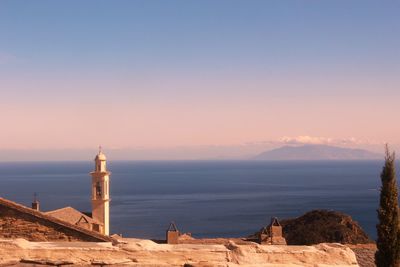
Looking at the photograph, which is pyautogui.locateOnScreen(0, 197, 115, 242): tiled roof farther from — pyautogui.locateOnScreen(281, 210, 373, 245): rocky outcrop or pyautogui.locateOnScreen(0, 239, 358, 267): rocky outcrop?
pyautogui.locateOnScreen(281, 210, 373, 245): rocky outcrop

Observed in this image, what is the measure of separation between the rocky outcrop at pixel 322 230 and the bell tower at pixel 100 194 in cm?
2110

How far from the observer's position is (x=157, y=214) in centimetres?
10506

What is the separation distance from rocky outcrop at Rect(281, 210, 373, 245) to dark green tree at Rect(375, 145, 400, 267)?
117 ft

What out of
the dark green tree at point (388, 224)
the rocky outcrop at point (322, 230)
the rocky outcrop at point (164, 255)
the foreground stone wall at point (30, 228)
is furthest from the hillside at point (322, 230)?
the rocky outcrop at point (164, 255)

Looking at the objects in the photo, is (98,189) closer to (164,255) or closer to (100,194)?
(100,194)

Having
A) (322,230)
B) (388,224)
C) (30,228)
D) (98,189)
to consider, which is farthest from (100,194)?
(322,230)

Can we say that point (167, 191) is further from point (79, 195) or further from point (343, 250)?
point (343, 250)

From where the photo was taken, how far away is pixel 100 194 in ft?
128

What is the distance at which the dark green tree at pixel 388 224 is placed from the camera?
14414mm

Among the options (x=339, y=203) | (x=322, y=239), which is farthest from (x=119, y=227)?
(x=339, y=203)

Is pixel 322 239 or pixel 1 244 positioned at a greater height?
pixel 1 244

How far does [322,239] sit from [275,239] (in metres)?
27.3

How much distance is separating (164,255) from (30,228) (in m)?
11.8

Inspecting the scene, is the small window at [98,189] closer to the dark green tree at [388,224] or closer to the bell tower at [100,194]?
the bell tower at [100,194]
